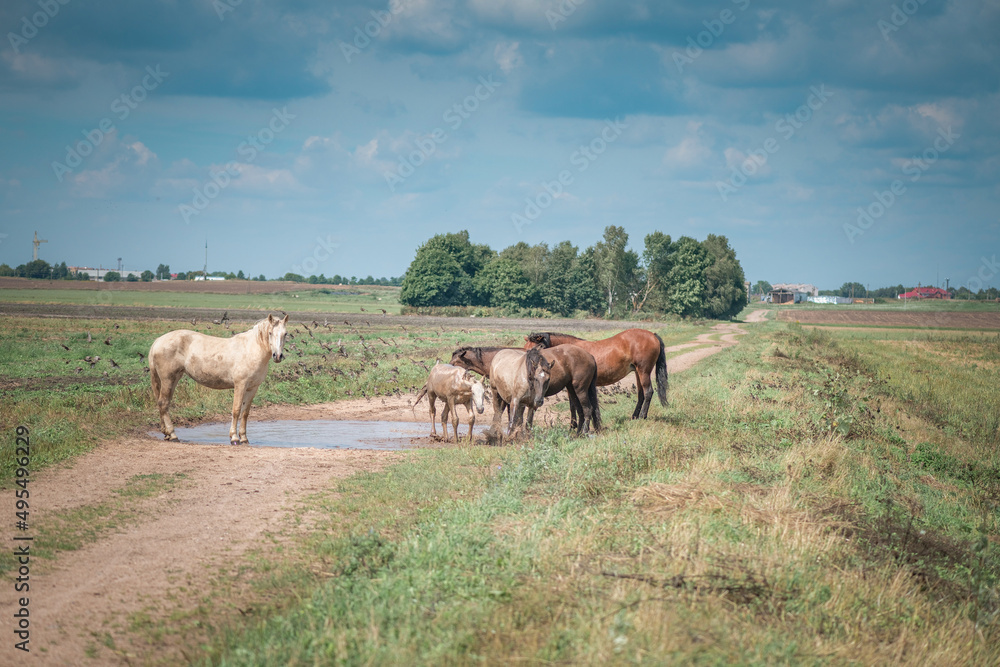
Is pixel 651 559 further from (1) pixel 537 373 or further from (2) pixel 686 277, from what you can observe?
(2) pixel 686 277

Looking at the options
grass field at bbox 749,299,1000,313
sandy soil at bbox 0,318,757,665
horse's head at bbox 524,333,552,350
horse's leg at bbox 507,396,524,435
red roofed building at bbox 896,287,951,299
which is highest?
red roofed building at bbox 896,287,951,299

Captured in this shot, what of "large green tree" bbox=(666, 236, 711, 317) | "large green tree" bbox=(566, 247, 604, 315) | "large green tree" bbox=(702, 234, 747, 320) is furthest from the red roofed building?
"large green tree" bbox=(566, 247, 604, 315)

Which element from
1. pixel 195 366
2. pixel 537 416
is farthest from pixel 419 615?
pixel 537 416

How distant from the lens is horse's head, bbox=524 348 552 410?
12422 millimetres

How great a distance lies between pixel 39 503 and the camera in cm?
865

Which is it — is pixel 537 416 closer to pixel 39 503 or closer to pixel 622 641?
pixel 39 503

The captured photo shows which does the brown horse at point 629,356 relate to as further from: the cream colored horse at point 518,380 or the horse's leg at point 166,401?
the horse's leg at point 166,401

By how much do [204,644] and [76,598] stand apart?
1.69 meters

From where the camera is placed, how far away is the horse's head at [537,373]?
12422mm

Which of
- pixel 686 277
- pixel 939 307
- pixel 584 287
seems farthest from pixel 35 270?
pixel 939 307

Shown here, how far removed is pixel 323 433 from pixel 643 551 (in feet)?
33.0

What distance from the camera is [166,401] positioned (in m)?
13.8

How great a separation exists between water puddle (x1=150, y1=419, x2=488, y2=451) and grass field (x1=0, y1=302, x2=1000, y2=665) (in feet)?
5.10

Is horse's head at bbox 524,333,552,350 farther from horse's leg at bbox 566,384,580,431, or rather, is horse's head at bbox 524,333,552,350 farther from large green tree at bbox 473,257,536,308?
large green tree at bbox 473,257,536,308
